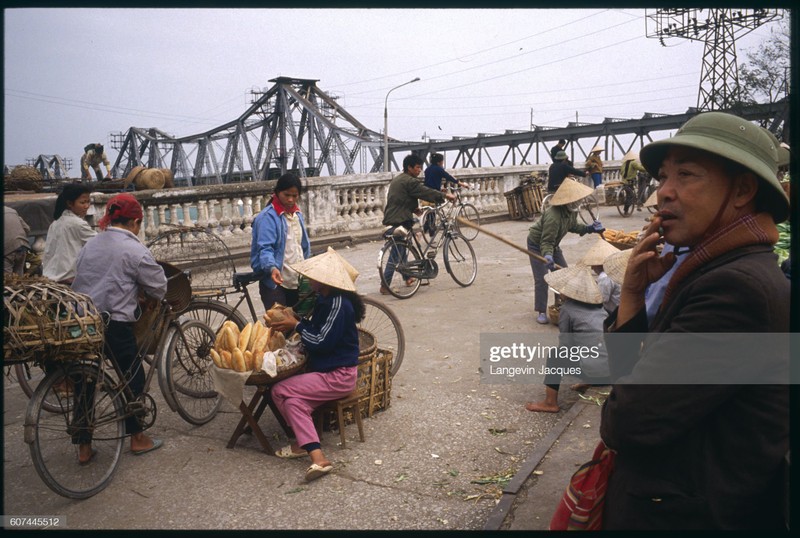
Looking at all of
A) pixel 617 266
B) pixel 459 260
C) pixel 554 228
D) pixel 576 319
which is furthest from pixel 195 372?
pixel 459 260

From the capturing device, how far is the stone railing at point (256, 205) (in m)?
10.2

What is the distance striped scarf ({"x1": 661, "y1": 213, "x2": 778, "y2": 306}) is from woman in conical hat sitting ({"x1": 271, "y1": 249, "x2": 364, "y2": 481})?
2.56 meters

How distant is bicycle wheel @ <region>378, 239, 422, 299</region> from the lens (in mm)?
8422

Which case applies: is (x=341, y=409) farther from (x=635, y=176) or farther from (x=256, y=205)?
(x=635, y=176)

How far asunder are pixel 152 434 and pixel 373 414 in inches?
63.8

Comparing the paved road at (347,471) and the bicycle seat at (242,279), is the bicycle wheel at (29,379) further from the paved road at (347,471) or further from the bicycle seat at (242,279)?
the bicycle seat at (242,279)

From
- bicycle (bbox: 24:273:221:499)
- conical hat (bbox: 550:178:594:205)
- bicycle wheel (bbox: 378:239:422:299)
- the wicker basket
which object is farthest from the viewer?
bicycle wheel (bbox: 378:239:422:299)

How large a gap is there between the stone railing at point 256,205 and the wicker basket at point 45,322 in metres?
5.84

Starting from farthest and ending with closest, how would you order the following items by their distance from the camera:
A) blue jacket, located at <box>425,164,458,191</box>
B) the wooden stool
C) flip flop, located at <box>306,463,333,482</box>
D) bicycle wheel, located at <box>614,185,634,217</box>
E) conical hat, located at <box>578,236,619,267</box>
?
bicycle wheel, located at <box>614,185,634,217</box> < blue jacket, located at <box>425,164,458,191</box> < conical hat, located at <box>578,236,619,267</box> < the wooden stool < flip flop, located at <box>306,463,333,482</box>

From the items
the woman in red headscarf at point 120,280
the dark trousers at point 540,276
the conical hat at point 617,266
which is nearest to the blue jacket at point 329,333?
the woman in red headscarf at point 120,280

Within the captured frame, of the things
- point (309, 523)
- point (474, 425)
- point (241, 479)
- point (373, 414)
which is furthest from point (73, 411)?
point (474, 425)

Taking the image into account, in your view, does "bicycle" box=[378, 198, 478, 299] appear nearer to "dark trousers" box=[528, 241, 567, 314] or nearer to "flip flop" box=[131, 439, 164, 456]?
"dark trousers" box=[528, 241, 567, 314]

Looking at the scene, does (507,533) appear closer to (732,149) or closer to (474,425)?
(474,425)

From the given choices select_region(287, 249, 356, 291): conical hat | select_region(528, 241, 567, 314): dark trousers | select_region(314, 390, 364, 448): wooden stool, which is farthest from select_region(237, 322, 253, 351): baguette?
select_region(528, 241, 567, 314): dark trousers
